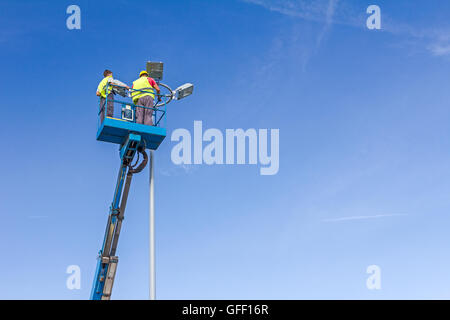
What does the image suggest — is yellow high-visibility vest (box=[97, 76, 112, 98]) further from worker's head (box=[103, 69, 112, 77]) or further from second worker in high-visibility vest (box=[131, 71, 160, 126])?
second worker in high-visibility vest (box=[131, 71, 160, 126])

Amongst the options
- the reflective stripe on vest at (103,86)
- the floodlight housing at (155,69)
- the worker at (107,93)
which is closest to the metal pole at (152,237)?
the worker at (107,93)

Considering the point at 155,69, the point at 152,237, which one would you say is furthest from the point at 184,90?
the point at 152,237

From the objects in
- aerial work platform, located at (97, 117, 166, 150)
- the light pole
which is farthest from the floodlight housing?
aerial work platform, located at (97, 117, 166, 150)

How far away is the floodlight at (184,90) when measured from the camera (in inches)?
653

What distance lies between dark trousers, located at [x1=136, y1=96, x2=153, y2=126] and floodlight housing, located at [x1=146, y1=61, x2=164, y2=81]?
0.91 m

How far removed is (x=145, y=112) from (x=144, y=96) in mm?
641

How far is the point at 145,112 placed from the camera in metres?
16.5

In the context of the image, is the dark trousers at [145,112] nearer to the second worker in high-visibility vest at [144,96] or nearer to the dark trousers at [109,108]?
the second worker in high-visibility vest at [144,96]

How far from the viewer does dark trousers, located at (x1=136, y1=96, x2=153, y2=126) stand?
53.9 feet

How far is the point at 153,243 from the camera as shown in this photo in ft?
49.6

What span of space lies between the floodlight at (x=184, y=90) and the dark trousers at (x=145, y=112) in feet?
3.21

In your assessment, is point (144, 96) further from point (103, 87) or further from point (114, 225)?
point (114, 225)
